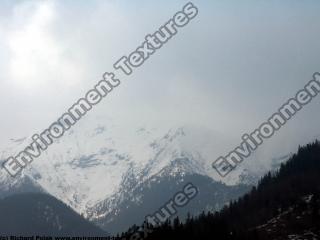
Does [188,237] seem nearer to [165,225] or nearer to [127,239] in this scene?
[165,225]

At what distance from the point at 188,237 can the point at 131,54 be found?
61.3 meters

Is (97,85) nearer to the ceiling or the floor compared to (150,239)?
nearer to the ceiling

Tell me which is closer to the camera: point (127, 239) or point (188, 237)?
point (127, 239)

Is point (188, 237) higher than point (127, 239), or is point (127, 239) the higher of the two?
point (127, 239)

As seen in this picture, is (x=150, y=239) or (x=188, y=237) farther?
(x=188, y=237)

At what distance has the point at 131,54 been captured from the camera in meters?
179

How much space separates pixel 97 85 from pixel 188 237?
184ft

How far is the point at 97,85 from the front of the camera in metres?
189

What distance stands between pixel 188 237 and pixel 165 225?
882cm

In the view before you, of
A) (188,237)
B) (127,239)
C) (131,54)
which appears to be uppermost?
(131,54)

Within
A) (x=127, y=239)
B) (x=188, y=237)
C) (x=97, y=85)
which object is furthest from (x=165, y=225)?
(x=97, y=85)

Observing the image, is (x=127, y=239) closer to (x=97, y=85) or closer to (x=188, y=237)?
(x=188, y=237)

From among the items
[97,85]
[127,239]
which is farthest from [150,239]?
[97,85]

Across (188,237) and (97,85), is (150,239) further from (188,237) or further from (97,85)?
(97,85)
